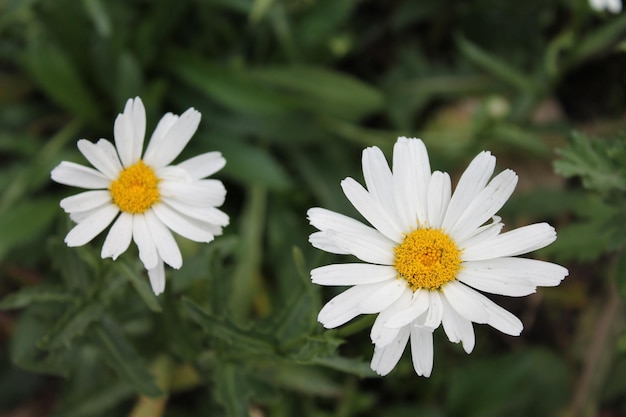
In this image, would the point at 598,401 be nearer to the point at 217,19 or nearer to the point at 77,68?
the point at 217,19

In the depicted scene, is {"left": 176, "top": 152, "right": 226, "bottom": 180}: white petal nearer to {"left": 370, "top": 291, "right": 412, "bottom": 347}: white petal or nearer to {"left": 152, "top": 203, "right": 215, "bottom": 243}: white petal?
{"left": 152, "top": 203, "right": 215, "bottom": 243}: white petal

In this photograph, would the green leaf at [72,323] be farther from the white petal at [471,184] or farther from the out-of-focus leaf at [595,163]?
the out-of-focus leaf at [595,163]

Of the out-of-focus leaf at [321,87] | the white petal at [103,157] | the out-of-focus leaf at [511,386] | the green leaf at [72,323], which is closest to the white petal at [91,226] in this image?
the white petal at [103,157]

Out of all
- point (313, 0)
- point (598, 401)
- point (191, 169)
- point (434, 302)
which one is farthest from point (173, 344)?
point (598, 401)

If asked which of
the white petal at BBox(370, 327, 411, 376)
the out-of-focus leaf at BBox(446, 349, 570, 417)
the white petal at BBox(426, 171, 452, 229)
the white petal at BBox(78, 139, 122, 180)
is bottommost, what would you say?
the white petal at BBox(370, 327, 411, 376)

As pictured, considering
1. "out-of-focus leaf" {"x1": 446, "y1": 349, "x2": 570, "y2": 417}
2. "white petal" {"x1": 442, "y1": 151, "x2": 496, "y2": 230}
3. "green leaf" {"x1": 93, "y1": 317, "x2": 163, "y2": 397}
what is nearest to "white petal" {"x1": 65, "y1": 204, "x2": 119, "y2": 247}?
"green leaf" {"x1": 93, "y1": 317, "x2": 163, "y2": 397}

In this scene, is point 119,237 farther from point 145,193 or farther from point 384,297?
point 384,297

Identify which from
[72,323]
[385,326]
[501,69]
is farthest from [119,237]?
[501,69]
